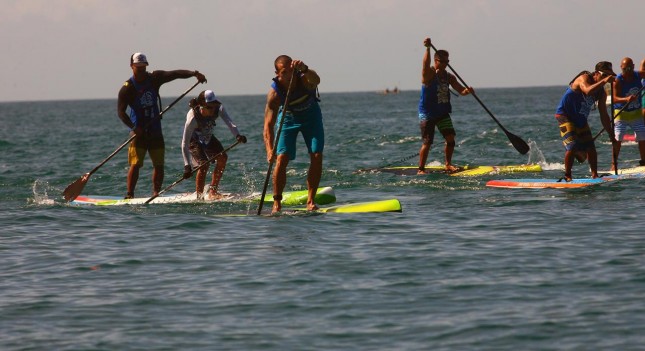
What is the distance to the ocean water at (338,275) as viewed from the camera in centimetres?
682

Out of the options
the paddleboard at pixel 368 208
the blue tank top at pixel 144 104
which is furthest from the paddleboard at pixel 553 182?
the blue tank top at pixel 144 104

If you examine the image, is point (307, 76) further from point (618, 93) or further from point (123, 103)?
point (618, 93)

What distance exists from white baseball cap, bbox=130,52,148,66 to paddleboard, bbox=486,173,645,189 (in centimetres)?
510

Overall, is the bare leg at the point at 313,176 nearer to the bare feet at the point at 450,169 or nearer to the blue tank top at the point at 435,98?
the blue tank top at the point at 435,98

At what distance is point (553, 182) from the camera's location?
1460 centimetres

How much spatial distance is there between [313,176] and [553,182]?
4226 mm

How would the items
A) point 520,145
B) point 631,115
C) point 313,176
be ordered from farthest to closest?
point 520,145, point 631,115, point 313,176

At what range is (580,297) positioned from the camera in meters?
7.57

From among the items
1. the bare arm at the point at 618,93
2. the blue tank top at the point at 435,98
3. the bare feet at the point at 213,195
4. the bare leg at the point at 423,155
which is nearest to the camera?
the bare feet at the point at 213,195

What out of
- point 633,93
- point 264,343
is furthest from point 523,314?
point 633,93

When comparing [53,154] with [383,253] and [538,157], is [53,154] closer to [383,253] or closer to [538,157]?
[538,157]

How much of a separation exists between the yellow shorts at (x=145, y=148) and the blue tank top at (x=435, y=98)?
15.0 ft

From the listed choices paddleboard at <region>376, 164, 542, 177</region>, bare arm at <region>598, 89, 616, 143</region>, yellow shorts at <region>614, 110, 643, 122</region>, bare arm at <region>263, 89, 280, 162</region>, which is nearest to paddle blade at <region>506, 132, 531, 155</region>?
paddleboard at <region>376, 164, 542, 177</region>

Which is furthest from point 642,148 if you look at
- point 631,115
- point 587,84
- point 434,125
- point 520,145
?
point 434,125
